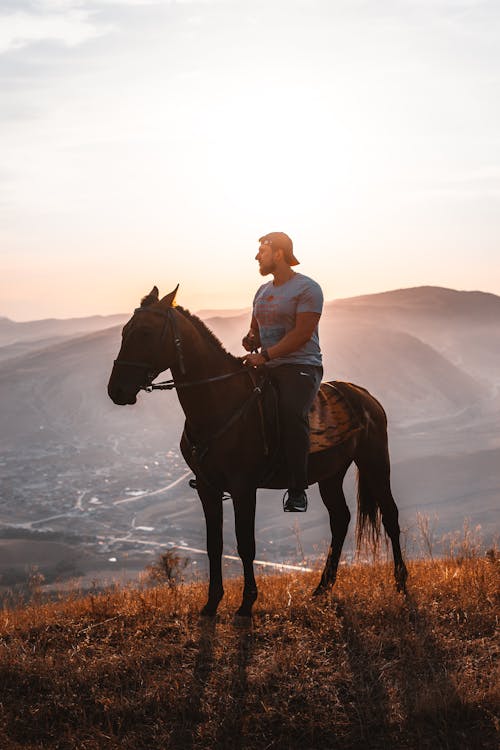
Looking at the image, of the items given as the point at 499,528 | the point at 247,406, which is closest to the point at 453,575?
the point at 247,406

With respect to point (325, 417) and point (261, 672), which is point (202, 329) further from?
point (261, 672)

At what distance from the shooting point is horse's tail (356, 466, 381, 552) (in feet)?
26.2

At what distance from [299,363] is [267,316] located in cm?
55

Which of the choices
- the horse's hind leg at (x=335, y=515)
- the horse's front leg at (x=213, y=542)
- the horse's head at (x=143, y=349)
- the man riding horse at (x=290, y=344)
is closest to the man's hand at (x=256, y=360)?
the man riding horse at (x=290, y=344)

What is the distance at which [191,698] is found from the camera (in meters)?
4.73

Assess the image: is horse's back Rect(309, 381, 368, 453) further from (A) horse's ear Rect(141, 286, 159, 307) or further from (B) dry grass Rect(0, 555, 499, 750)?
(A) horse's ear Rect(141, 286, 159, 307)

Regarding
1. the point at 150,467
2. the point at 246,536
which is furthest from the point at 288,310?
the point at 150,467

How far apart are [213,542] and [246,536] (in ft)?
1.84

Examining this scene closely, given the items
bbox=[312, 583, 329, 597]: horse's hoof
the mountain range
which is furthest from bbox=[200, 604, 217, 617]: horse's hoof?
the mountain range

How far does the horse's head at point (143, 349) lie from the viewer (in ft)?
18.5

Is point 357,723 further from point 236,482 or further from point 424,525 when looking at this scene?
point 424,525

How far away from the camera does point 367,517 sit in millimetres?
8133

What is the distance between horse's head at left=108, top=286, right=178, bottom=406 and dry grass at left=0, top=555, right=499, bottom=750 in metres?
2.12

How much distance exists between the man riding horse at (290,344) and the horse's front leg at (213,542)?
71 centimetres
